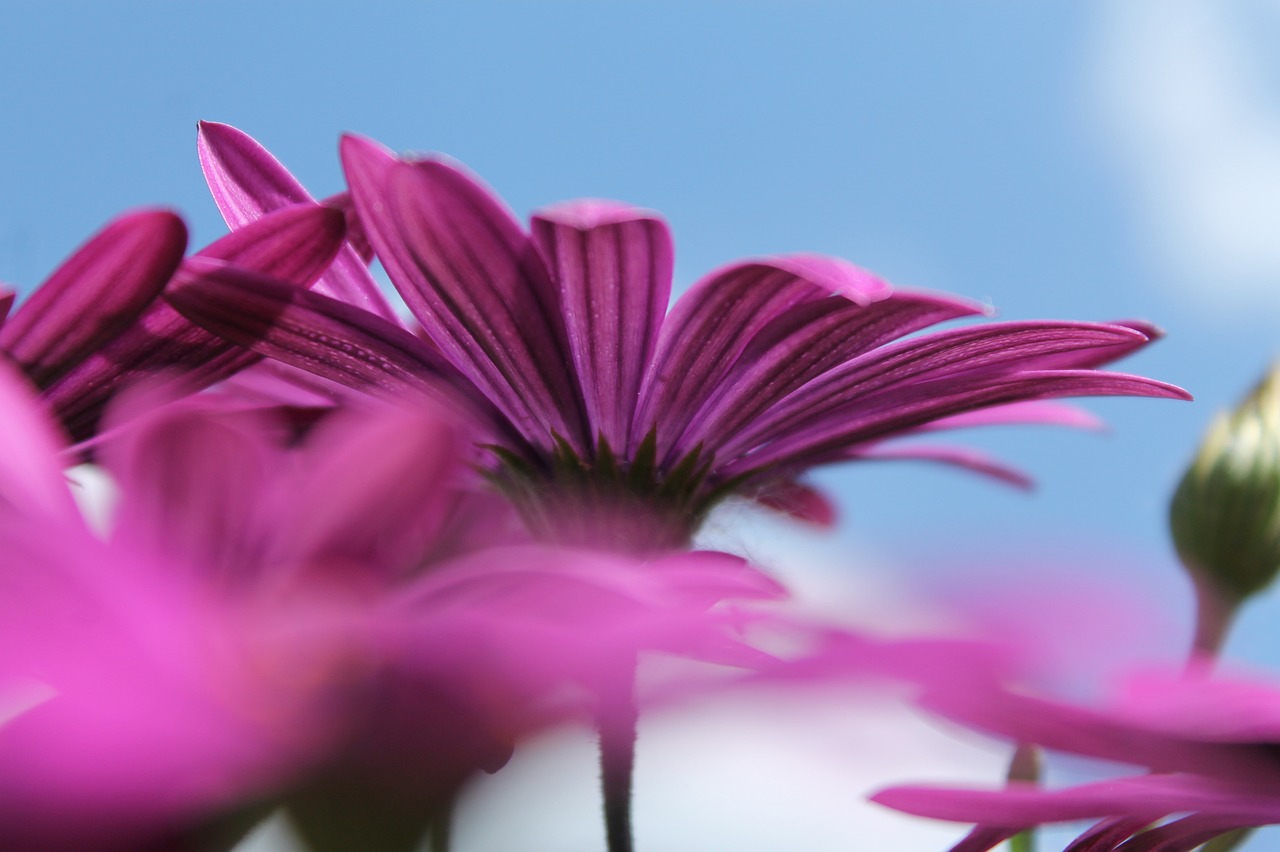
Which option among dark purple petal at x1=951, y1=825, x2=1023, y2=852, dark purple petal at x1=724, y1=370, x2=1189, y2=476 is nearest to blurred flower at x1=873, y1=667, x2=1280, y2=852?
dark purple petal at x1=951, y1=825, x2=1023, y2=852

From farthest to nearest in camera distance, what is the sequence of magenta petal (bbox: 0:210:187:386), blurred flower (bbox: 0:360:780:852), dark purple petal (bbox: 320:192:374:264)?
dark purple petal (bbox: 320:192:374:264) < magenta petal (bbox: 0:210:187:386) < blurred flower (bbox: 0:360:780:852)

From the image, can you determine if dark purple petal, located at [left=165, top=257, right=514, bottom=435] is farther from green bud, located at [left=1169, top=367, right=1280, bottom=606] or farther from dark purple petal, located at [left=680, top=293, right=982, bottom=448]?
green bud, located at [left=1169, top=367, right=1280, bottom=606]

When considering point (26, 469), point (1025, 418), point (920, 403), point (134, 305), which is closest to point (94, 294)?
point (134, 305)

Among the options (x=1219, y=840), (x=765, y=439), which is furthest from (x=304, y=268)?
(x=1219, y=840)

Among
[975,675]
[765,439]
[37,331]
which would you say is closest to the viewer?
[975,675]

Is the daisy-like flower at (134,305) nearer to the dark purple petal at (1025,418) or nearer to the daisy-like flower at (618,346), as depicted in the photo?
the daisy-like flower at (618,346)

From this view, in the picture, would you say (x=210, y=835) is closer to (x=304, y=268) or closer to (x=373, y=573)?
(x=373, y=573)
